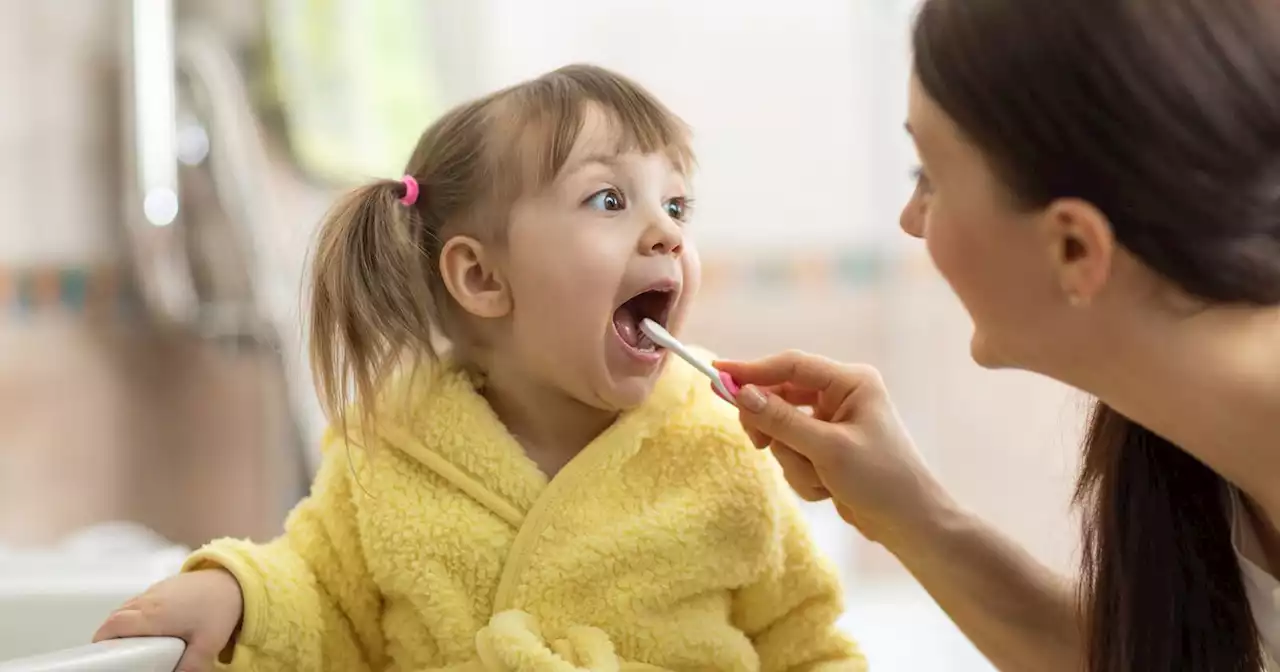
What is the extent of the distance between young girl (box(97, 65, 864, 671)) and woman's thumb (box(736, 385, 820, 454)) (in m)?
0.04

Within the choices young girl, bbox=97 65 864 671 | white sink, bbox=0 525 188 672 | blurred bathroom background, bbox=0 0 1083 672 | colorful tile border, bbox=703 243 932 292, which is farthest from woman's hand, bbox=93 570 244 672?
colorful tile border, bbox=703 243 932 292

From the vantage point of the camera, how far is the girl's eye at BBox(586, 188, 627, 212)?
82 centimetres

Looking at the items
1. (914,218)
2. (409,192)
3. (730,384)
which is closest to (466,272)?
(409,192)

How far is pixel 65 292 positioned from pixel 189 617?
0.86 metres

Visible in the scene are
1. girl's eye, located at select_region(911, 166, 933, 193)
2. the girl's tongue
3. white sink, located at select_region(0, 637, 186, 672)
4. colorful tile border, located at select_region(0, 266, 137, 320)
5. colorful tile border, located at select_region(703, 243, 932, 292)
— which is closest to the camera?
white sink, located at select_region(0, 637, 186, 672)

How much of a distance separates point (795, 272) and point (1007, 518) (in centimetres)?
42

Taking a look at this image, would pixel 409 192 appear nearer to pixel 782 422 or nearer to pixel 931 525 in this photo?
pixel 782 422

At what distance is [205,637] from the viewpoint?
0.73m

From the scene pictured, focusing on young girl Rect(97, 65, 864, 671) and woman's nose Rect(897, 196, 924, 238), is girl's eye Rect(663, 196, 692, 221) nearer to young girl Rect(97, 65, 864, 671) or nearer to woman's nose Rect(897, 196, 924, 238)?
young girl Rect(97, 65, 864, 671)

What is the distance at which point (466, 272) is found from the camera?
2.80 feet

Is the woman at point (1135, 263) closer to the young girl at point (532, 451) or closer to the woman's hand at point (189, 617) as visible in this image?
the young girl at point (532, 451)

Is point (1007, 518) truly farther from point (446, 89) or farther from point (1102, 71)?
point (1102, 71)

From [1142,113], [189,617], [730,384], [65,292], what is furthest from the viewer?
[65,292]

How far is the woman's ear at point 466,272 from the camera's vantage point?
0.85 metres
